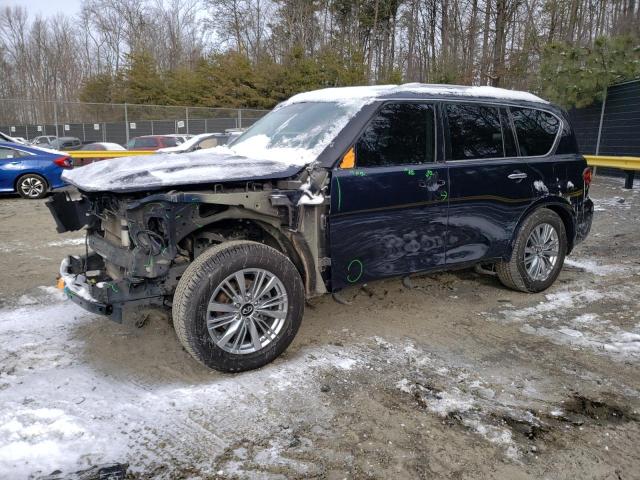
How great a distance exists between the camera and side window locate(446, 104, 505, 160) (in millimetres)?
4453

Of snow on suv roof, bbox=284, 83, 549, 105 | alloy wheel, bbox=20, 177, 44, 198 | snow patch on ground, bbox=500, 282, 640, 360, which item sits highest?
snow on suv roof, bbox=284, 83, 549, 105

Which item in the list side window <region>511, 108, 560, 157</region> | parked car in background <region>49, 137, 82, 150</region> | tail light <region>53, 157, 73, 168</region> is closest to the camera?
side window <region>511, 108, 560, 157</region>

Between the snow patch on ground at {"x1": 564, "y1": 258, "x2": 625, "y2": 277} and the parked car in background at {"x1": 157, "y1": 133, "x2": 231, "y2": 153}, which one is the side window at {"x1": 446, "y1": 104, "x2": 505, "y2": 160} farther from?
the parked car in background at {"x1": 157, "y1": 133, "x2": 231, "y2": 153}

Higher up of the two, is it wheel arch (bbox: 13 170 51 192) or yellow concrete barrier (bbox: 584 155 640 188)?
yellow concrete barrier (bbox: 584 155 640 188)

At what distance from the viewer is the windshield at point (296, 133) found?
3.96 m

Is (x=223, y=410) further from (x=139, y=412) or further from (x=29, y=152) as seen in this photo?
(x=29, y=152)

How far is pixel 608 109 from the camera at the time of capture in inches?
575

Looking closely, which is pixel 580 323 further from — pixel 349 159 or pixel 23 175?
pixel 23 175

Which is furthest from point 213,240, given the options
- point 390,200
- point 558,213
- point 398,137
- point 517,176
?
point 558,213

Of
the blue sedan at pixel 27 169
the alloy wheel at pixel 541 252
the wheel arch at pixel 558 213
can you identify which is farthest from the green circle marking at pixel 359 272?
the blue sedan at pixel 27 169

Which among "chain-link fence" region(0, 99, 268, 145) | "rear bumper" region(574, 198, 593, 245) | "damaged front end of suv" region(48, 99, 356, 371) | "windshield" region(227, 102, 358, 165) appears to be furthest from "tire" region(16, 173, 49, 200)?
"chain-link fence" region(0, 99, 268, 145)

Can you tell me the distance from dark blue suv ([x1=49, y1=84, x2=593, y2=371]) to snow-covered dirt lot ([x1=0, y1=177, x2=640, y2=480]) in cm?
42

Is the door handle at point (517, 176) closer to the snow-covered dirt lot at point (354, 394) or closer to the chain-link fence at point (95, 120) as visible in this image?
the snow-covered dirt lot at point (354, 394)

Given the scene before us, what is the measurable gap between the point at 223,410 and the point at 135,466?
0.62 metres
